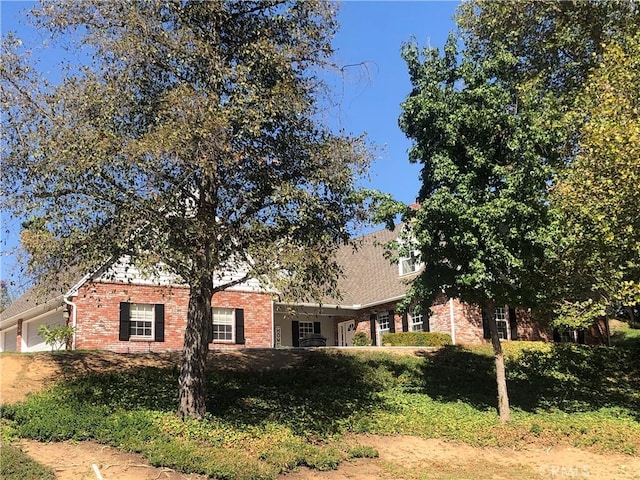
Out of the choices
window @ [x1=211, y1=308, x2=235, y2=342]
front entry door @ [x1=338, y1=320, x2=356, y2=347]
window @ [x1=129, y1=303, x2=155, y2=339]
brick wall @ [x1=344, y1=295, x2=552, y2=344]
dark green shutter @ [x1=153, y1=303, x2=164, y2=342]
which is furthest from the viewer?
front entry door @ [x1=338, y1=320, x2=356, y2=347]

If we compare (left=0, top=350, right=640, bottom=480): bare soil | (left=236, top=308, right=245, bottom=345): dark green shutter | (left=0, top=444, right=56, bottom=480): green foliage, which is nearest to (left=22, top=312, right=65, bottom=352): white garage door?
(left=236, top=308, right=245, bottom=345): dark green shutter

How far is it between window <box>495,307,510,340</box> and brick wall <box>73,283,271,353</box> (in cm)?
983

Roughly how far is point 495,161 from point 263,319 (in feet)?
39.7

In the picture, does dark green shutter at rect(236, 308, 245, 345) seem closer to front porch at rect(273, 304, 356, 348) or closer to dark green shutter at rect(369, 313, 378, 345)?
front porch at rect(273, 304, 356, 348)

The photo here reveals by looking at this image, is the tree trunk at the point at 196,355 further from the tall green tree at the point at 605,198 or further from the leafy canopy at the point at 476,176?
the tall green tree at the point at 605,198

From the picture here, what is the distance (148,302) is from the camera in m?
23.0

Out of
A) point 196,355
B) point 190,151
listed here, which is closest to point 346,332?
point 196,355

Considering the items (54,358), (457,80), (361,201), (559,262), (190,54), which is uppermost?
(457,80)

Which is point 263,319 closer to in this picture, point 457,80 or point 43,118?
point 457,80

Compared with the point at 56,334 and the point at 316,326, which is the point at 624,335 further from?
the point at 56,334

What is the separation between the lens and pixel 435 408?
1669 centimetres

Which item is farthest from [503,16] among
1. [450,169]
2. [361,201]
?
[361,201]

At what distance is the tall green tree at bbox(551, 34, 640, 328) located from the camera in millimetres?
14867

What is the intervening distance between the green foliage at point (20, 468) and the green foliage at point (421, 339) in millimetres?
16565
